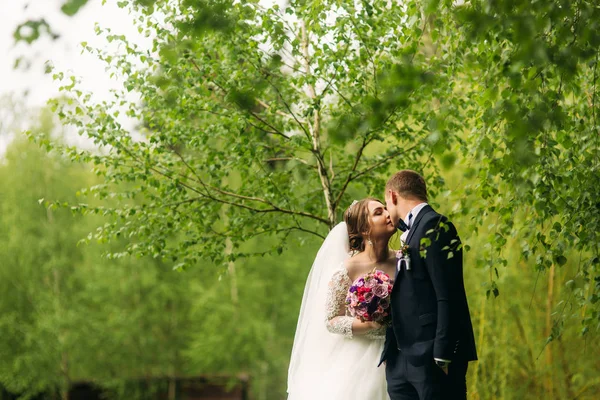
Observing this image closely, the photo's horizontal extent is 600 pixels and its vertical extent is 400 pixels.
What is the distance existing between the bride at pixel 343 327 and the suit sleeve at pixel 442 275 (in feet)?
2.74

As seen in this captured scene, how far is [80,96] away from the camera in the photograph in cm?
646

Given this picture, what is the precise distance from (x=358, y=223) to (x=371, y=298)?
680 mm

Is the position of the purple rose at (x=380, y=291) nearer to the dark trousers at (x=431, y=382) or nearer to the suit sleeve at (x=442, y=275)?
the dark trousers at (x=431, y=382)

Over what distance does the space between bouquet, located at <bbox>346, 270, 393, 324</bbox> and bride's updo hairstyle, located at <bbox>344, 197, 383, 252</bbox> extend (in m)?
0.42

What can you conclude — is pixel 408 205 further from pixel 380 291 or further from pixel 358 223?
pixel 358 223

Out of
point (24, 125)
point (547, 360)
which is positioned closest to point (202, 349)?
point (24, 125)

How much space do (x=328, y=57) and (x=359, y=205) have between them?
51.6 inches

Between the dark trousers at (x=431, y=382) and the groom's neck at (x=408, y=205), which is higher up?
the groom's neck at (x=408, y=205)

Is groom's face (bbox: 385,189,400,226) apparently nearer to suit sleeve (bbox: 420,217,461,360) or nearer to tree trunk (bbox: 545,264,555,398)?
suit sleeve (bbox: 420,217,461,360)

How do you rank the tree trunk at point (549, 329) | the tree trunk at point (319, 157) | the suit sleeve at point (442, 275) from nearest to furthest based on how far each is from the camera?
the suit sleeve at point (442, 275) < the tree trunk at point (319, 157) < the tree trunk at point (549, 329)

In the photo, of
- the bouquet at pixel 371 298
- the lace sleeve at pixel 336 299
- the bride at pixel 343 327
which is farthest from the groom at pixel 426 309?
the lace sleeve at pixel 336 299

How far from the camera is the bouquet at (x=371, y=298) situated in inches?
184

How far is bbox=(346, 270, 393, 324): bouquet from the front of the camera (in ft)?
15.3

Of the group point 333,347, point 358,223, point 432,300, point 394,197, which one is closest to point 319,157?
point 358,223
